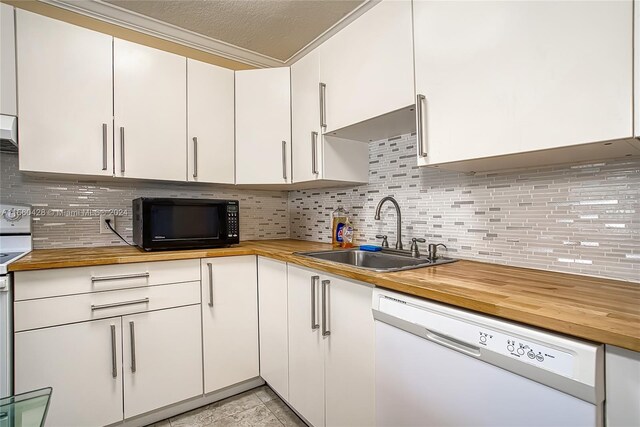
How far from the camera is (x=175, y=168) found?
1.94m

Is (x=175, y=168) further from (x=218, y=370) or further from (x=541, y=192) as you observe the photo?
(x=541, y=192)

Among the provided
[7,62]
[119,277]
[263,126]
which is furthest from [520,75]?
[7,62]

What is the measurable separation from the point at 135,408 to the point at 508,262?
6.25ft

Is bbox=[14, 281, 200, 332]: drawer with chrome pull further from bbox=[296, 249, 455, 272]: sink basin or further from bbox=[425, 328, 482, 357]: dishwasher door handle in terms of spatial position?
bbox=[425, 328, 482, 357]: dishwasher door handle

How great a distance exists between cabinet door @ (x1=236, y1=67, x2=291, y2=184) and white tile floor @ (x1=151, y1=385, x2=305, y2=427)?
1354mm

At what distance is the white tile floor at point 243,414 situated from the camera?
1.64 metres

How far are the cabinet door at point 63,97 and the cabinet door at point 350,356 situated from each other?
1487 millimetres

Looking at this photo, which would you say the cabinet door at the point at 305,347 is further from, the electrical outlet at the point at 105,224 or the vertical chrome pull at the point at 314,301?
the electrical outlet at the point at 105,224

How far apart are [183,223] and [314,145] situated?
91 cm

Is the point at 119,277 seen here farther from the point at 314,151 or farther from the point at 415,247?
the point at 415,247

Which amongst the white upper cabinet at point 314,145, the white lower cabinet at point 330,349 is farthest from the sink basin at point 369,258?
the white upper cabinet at point 314,145

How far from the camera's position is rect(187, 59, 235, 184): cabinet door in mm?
1990

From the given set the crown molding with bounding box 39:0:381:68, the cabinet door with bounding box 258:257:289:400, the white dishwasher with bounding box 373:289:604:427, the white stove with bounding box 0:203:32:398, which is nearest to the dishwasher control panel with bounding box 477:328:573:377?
the white dishwasher with bounding box 373:289:604:427

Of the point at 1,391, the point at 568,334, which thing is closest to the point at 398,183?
the point at 568,334
